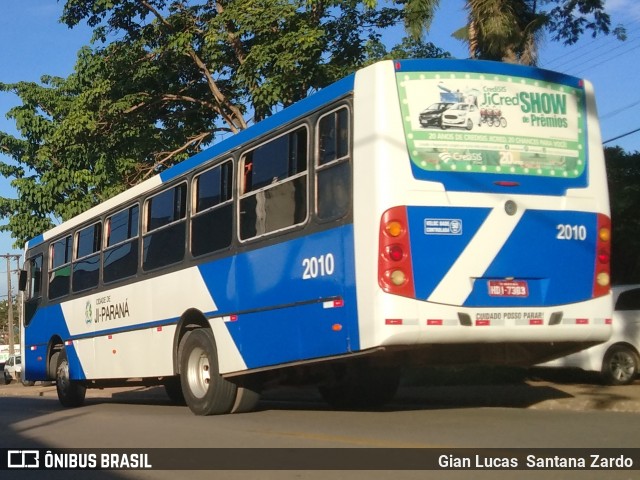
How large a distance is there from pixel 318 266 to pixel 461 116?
1.99 meters

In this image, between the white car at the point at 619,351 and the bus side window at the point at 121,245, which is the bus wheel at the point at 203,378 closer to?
the bus side window at the point at 121,245

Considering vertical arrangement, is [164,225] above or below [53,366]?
above

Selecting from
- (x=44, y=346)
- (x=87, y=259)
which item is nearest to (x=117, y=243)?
(x=87, y=259)

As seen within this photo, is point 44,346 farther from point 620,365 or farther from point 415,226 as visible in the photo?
point 415,226

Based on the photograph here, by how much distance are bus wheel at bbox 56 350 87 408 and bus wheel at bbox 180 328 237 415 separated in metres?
4.80

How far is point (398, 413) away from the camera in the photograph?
10773mm

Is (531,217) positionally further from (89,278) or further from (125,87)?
(125,87)

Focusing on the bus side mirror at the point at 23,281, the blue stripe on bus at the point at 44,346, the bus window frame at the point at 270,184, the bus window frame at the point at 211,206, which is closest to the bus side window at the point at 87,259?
the blue stripe on bus at the point at 44,346

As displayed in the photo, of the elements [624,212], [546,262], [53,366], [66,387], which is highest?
[624,212]

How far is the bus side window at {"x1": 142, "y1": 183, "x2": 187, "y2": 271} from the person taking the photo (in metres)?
11.9

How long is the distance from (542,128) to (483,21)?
11503 mm

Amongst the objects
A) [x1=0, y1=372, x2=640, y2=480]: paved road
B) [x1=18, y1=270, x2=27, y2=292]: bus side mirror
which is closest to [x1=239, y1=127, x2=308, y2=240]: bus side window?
[x1=0, y1=372, x2=640, y2=480]: paved road

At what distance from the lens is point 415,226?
806cm

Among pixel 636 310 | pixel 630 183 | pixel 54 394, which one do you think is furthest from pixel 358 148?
pixel 54 394
